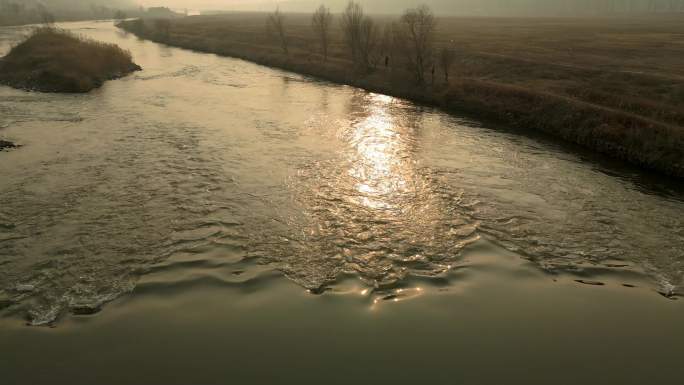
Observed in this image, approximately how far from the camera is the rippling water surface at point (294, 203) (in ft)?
52.6

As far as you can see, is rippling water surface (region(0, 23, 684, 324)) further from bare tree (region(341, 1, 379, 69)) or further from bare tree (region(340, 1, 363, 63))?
bare tree (region(340, 1, 363, 63))

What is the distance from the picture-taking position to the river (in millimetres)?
15500

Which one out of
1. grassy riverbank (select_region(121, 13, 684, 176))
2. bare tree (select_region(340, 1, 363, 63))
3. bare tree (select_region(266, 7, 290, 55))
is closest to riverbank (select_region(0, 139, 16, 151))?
grassy riverbank (select_region(121, 13, 684, 176))

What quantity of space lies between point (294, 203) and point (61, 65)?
38.7 meters

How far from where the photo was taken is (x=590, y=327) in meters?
13.8

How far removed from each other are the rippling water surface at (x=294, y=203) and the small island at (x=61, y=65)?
8.70 m

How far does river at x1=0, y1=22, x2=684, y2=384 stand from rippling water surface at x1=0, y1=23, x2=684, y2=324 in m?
0.08

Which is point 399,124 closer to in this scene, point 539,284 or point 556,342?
point 539,284

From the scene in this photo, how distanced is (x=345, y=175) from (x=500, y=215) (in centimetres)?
817

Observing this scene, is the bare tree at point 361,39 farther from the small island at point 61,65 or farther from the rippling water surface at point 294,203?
the small island at point 61,65

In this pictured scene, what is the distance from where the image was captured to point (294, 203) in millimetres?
20750

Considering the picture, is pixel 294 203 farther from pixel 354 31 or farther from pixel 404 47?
pixel 354 31

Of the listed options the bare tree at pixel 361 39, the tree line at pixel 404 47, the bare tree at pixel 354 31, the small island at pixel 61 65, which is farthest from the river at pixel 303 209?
the bare tree at pixel 354 31

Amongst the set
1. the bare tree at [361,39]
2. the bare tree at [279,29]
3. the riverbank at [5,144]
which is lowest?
the riverbank at [5,144]
